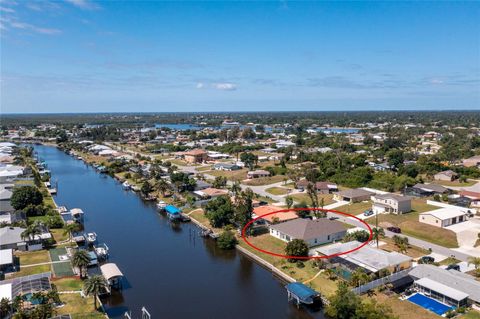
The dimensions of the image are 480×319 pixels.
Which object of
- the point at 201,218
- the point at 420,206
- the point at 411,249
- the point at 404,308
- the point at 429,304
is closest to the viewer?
the point at 404,308

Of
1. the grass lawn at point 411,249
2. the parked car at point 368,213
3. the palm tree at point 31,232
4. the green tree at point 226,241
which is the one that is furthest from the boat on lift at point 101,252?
the parked car at point 368,213

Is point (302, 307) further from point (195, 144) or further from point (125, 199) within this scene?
point (195, 144)

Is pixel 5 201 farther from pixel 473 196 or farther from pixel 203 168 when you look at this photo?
pixel 473 196

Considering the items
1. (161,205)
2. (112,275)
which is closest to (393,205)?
(161,205)

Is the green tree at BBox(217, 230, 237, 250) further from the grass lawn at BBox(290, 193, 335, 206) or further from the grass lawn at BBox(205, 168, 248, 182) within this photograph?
the grass lawn at BBox(205, 168, 248, 182)

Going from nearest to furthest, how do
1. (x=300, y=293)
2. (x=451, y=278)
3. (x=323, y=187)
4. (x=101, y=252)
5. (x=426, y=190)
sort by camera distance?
1. (x=300, y=293)
2. (x=451, y=278)
3. (x=101, y=252)
4. (x=426, y=190)
5. (x=323, y=187)

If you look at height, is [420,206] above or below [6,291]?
above

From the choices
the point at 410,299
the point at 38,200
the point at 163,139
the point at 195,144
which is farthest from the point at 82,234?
the point at 163,139
